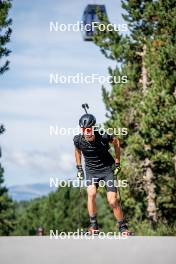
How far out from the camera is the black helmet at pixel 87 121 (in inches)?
273

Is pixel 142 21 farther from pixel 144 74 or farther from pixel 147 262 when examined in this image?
pixel 147 262

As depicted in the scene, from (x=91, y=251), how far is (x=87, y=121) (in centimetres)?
245

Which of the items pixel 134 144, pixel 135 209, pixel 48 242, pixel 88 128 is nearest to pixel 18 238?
pixel 48 242

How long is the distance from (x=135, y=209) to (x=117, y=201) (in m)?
24.4

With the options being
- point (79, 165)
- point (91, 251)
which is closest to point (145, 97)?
point (79, 165)

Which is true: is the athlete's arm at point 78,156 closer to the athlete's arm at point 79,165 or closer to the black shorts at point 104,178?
the athlete's arm at point 79,165

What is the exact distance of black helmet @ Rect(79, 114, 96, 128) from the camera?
6.94 metres

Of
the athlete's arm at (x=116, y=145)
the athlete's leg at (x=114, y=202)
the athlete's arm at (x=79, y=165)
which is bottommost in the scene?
the athlete's leg at (x=114, y=202)

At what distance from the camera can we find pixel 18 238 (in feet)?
17.3

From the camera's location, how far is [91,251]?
187 inches

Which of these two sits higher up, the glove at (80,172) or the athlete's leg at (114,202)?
the glove at (80,172)

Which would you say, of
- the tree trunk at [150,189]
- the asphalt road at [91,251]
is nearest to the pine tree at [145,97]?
the tree trunk at [150,189]

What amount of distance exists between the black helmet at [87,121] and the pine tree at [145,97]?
15.2 m

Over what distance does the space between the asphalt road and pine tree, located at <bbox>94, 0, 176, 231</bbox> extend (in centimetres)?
1744
